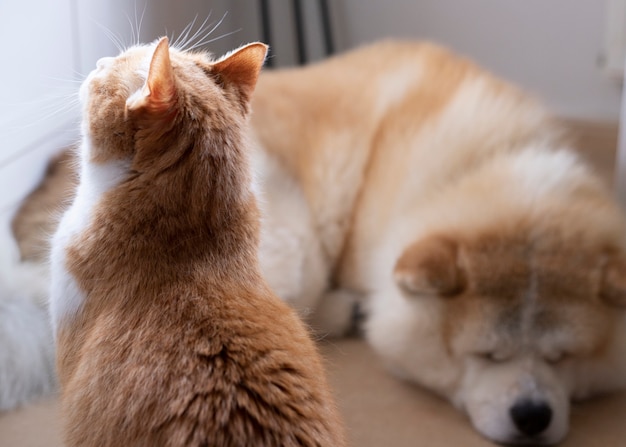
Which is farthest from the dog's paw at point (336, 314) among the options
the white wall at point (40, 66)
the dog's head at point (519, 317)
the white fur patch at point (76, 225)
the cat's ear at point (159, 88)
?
the cat's ear at point (159, 88)

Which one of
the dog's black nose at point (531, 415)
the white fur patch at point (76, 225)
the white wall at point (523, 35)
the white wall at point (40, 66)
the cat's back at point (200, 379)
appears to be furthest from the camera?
the white wall at point (523, 35)

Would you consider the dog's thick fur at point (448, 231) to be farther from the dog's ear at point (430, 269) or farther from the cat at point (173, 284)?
the cat at point (173, 284)

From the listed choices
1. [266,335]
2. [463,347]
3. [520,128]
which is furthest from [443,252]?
[266,335]

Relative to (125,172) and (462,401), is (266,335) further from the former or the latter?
(462,401)

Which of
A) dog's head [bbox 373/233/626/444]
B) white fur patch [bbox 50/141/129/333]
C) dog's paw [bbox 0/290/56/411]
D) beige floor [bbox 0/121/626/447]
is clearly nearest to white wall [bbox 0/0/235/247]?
dog's paw [bbox 0/290/56/411]

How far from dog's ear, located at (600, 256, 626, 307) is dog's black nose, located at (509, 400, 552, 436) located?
231 millimetres

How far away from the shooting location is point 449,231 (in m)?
1.48

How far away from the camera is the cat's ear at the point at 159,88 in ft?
2.75

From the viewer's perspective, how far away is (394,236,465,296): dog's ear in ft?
4.46

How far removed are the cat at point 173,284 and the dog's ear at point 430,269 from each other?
16.7 inches

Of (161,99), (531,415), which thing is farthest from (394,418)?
(161,99)

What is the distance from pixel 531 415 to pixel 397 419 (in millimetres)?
258

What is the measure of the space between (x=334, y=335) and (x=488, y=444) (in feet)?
1.56

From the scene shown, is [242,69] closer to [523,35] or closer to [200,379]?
[200,379]
